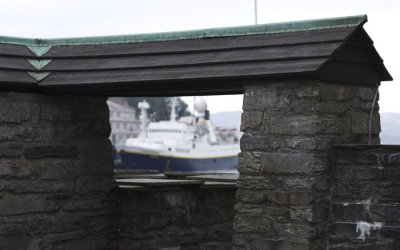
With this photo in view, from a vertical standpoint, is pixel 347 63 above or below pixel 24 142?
above

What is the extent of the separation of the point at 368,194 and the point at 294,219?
1.90 ft

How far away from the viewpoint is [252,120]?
602cm

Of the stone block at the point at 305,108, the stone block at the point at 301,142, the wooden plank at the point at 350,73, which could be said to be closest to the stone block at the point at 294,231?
the stone block at the point at 301,142

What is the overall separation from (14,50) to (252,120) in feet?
7.60

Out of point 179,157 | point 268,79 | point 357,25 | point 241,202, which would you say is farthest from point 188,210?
point 179,157

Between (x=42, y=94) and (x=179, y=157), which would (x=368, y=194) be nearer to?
(x=42, y=94)

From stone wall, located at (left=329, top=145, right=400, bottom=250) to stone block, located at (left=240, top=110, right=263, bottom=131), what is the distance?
0.63 metres

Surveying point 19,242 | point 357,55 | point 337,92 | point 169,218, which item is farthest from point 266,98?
point 19,242

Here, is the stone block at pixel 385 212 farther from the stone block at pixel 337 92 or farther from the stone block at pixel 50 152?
the stone block at pixel 50 152

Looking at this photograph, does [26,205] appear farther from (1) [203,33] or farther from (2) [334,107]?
(2) [334,107]

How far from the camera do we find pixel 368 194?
5707 millimetres

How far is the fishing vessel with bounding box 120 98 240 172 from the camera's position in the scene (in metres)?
50.3

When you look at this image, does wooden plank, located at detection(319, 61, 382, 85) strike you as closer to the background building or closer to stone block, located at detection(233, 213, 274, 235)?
stone block, located at detection(233, 213, 274, 235)

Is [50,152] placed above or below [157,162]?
above
